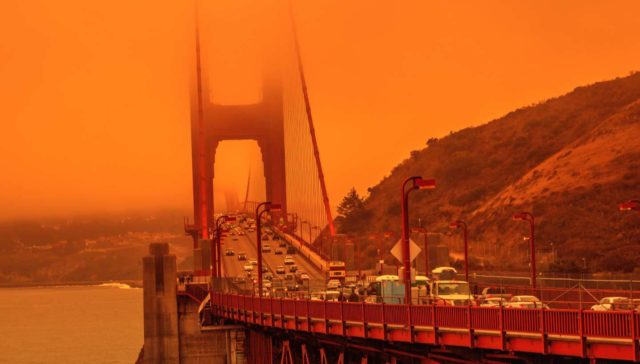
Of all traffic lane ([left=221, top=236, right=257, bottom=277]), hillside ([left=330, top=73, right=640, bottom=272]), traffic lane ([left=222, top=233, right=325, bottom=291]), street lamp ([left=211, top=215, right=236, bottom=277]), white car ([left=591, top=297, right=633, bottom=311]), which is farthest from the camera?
traffic lane ([left=221, top=236, right=257, bottom=277])

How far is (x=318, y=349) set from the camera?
50.7m

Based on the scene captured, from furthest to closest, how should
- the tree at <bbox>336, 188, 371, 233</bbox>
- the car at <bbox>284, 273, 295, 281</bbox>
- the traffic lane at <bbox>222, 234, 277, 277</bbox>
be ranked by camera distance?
the tree at <bbox>336, 188, 371, 233</bbox> < the traffic lane at <bbox>222, 234, 277, 277</bbox> < the car at <bbox>284, 273, 295, 281</bbox>

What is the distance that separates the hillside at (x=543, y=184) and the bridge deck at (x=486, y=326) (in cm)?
4241

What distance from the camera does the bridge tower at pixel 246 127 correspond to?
14238 centimetres

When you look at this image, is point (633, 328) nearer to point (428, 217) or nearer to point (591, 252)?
point (591, 252)

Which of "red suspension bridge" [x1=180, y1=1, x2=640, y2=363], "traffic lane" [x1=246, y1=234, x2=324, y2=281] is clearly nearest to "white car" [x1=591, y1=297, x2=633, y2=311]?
"red suspension bridge" [x1=180, y1=1, x2=640, y2=363]

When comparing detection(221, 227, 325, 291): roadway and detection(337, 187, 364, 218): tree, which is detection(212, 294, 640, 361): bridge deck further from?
detection(337, 187, 364, 218): tree

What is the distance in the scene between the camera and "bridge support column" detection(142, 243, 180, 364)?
79.1 metres

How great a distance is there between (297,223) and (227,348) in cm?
6807

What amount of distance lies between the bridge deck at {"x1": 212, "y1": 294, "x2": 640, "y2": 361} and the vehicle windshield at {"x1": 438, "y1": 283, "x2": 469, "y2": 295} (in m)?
4.24

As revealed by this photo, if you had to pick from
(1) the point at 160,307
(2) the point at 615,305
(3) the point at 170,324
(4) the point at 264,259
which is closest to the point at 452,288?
(2) the point at 615,305

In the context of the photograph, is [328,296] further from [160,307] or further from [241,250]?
[241,250]

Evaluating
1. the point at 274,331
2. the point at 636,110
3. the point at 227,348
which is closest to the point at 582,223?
the point at 636,110

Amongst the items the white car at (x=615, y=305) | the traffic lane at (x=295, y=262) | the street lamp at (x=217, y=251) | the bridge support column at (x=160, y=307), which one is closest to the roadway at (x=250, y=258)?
the traffic lane at (x=295, y=262)
